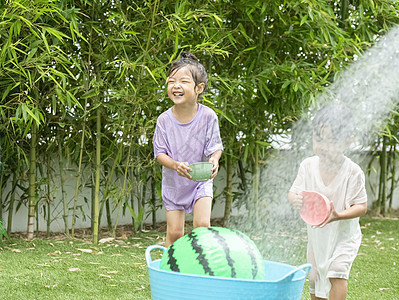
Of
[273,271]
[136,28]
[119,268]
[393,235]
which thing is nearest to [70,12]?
[136,28]

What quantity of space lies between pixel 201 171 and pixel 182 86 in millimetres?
445

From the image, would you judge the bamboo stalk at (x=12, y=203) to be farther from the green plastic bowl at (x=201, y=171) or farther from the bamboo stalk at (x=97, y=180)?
the green plastic bowl at (x=201, y=171)

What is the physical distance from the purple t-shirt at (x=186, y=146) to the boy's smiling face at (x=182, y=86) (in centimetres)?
14

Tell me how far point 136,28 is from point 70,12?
64cm

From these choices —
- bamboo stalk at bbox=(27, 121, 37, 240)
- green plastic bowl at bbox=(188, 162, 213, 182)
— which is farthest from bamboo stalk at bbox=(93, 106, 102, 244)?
green plastic bowl at bbox=(188, 162, 213, 182)

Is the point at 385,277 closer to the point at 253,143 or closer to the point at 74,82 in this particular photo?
the point at 253,143

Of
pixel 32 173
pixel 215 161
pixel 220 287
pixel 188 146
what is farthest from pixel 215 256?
pixel 32 173

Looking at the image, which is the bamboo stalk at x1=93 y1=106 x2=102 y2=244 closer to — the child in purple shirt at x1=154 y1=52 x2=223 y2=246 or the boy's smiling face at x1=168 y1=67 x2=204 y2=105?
the child in purple shirt at x1=154 y1=52 x2=223 y2=246

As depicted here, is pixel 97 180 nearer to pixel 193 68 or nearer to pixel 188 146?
pixel 188 146

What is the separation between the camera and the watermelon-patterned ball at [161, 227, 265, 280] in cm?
165

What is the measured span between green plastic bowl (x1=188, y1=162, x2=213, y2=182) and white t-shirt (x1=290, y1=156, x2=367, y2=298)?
0.46 metres

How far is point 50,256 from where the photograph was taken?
379 cm

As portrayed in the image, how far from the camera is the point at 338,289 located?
2.22m

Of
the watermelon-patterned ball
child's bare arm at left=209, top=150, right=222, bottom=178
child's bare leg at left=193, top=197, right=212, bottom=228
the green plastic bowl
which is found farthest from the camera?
child's bare leg at left=193, top=197, right=212, bottom=228
